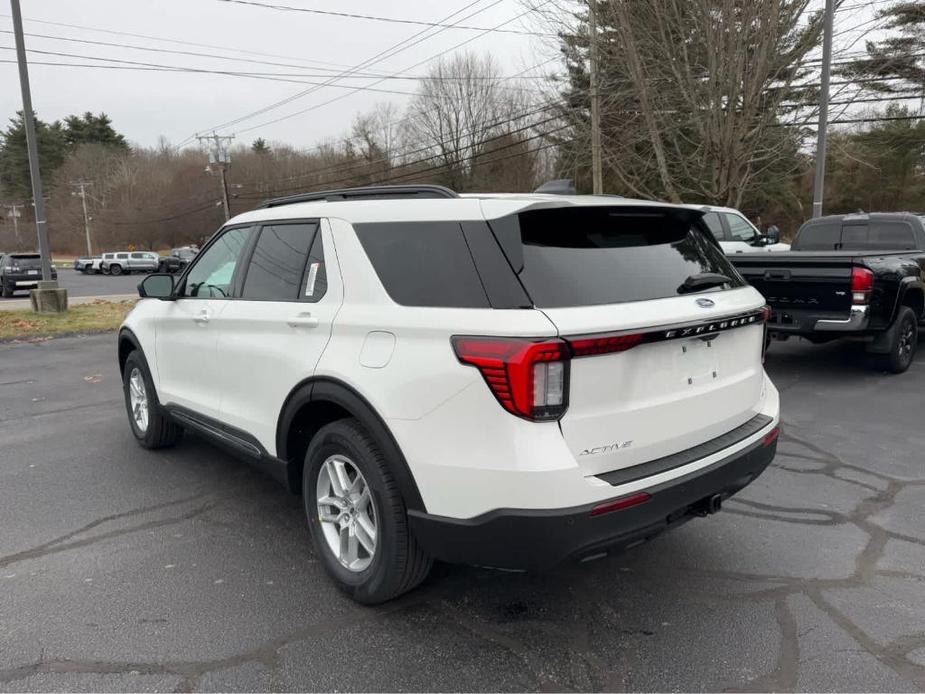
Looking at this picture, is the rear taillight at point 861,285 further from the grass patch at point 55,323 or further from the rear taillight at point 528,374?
the grass patch at point 55,323

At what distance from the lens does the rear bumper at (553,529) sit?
7.68 ft

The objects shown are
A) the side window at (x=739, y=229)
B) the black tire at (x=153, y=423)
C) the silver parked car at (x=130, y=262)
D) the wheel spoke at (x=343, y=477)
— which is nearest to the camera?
the wheel spoke at (x=343, y=477)

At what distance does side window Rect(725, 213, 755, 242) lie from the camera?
1302 cm

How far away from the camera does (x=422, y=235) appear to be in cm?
280

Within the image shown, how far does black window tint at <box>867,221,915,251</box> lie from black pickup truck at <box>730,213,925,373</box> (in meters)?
0.77

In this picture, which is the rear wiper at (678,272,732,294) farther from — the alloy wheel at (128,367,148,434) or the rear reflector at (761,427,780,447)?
the alloy wheel at (128,367,148,434)

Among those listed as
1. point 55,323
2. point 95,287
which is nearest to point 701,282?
point 55,323

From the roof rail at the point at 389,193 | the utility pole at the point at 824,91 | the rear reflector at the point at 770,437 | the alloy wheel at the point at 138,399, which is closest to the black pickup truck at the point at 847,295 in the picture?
the rear reflector at the point at 770,437

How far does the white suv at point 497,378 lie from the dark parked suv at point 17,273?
2677 cm

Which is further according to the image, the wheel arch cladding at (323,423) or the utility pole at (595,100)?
the utility pole at (595,100)

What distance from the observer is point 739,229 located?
1330cm

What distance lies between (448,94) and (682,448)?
52397mm

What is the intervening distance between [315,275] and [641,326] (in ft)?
5.21

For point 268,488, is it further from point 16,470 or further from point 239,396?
point 16,470
